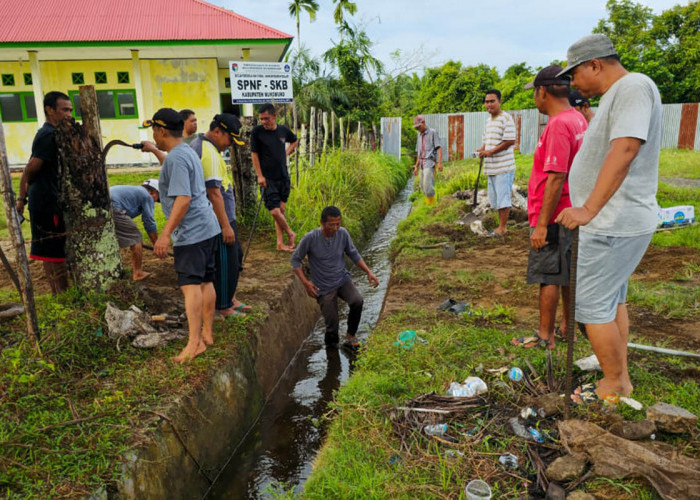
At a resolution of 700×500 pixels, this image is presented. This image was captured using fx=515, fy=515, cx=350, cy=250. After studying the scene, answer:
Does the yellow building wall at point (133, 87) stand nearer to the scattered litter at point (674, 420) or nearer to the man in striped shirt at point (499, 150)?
the man in striped shirt at point (499, 150)

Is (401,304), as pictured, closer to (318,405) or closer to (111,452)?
(318,405)

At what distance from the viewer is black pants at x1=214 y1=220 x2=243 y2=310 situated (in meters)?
4.52

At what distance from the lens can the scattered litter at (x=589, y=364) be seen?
3.37m

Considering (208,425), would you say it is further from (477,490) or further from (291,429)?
(477,490)

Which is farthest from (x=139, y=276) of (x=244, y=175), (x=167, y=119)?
(x=244, y=175)

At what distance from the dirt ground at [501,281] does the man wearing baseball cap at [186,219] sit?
6.69 ft

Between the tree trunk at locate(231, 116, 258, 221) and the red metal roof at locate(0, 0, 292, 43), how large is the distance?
7650mm

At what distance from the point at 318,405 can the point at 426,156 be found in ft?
21.4

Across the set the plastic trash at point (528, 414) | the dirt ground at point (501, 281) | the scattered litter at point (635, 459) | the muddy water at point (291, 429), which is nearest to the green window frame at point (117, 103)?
the dirt ground at point (501, 281)

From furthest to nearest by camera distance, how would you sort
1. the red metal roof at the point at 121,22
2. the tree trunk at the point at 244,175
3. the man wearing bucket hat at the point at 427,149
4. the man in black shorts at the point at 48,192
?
the red metal roof at the point at 121,22, the man wearing bucket hat at the point at 427,149, the tree trunk at the point at 244,175, the man in black shorts at the point at 48,192

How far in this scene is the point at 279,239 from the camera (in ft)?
23.3

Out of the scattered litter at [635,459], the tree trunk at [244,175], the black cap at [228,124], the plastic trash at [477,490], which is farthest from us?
the tree trunk at [244,175]

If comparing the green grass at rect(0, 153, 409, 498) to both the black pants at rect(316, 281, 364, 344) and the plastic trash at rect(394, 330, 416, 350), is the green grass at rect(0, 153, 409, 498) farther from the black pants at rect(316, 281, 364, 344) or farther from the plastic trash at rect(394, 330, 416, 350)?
the plastic trash at rect(394, 330, 416, 350)

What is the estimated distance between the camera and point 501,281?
5.76m
